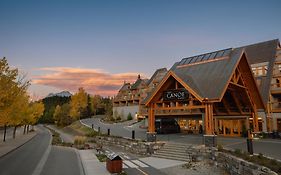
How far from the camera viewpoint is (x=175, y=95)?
1980cm

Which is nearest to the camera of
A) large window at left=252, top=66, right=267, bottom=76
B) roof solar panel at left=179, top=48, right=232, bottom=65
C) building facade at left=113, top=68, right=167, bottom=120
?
roof solar panel at left=179, top=48, right=232, bottom=65

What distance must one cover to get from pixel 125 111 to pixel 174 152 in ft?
144

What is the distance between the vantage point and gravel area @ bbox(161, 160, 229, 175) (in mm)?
13727

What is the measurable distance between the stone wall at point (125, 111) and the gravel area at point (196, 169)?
1718 inches

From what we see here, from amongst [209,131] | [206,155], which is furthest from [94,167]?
[209,131]

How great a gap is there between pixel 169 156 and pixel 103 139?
43.1ft

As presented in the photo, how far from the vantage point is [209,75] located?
20469 mm

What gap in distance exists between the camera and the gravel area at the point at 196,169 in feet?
45.0

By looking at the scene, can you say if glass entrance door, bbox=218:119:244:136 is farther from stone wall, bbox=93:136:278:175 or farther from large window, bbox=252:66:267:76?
stone wall, bbox=93:136:278:175

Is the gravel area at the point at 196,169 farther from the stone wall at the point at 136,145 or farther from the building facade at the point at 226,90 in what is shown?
the stone wall at the point at 136,145

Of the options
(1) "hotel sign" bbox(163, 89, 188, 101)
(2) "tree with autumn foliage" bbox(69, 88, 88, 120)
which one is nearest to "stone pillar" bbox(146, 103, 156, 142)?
(1) "hotel sign" bbox(163, 89, 188, 101)

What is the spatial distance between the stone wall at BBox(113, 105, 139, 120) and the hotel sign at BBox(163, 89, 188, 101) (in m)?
39.0

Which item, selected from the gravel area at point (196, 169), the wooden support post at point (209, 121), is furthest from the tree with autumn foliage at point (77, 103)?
the gravel area at point (196, 169)

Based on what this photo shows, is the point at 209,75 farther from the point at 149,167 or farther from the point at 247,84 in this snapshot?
the point at 149,167
